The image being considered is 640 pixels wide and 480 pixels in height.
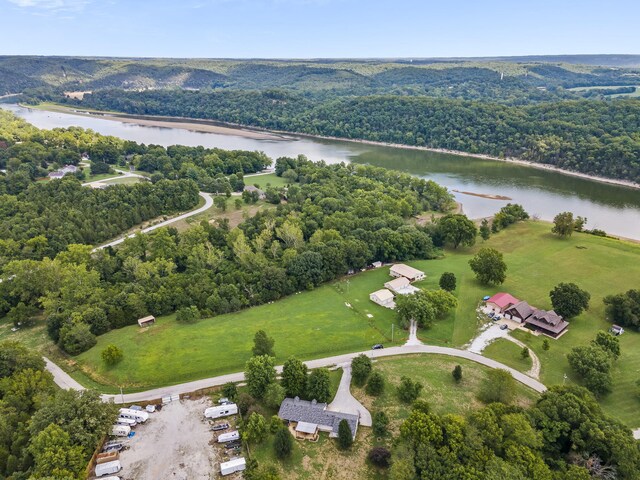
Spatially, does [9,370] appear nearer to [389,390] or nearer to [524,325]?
[389,390]

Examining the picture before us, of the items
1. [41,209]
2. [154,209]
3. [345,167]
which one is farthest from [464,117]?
[41,209]

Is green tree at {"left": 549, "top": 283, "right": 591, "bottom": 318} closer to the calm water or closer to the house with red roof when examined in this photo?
→ the house with red roof

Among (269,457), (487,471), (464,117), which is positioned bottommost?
(269,457)

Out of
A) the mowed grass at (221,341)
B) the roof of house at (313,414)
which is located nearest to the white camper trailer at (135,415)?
the mowed grass at (221,341)

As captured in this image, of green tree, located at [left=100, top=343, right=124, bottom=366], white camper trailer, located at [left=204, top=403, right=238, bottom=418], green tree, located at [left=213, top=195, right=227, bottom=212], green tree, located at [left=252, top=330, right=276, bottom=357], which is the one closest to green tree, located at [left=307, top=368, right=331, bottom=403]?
green tree, located at [left=252, top=330, right=276, bottom=357]

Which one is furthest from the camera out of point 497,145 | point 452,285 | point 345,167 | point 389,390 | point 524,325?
point 497,145

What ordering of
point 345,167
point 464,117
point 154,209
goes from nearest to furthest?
point 154,209 < point 345,167 < point 464,117

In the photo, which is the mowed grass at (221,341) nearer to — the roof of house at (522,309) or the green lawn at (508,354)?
the green lawn at (508,354)
